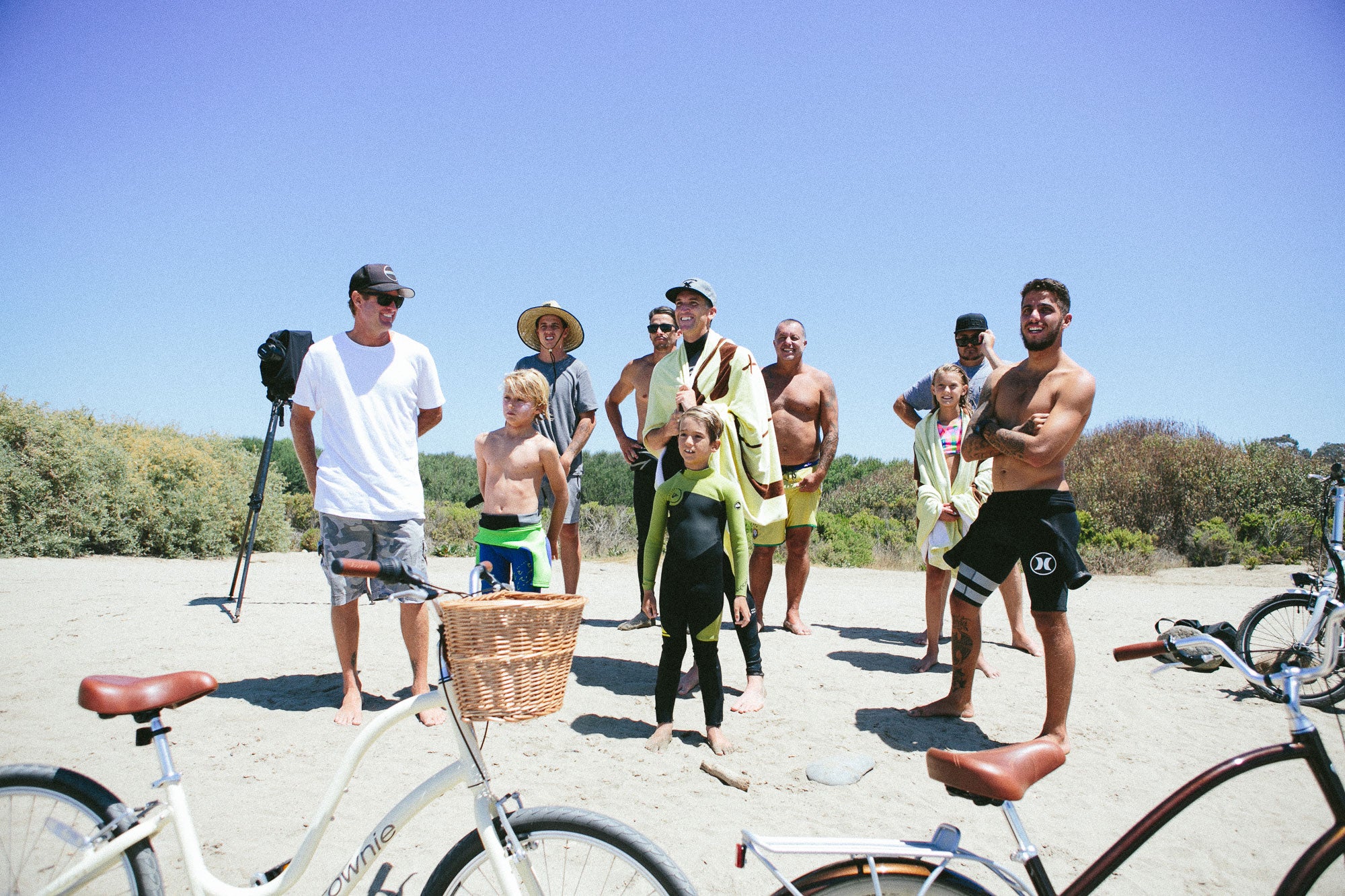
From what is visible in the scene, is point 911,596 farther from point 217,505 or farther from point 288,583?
point 217,505

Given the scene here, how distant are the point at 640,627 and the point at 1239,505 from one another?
1283 cm

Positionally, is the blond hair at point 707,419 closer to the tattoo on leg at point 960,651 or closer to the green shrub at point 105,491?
the tattoo on leg at point 960,651

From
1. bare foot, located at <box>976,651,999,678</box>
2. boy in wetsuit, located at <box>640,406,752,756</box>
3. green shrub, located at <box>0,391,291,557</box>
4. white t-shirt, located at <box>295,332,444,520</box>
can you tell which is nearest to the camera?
boy in wetsuit, located at <box>640,406,752,756</box>

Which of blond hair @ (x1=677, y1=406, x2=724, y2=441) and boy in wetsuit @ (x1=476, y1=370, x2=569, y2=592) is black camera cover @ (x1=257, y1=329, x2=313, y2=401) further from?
blond hair @ (x1=677, y1=406, x2=724, y2=441)

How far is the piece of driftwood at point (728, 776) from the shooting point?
12.3ft

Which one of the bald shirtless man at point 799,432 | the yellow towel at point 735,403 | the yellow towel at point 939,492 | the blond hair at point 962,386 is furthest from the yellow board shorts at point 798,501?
the yellow towel at point 735,403

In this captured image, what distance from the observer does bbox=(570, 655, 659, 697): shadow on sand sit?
534 centimetres

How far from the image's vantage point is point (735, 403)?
4.83m

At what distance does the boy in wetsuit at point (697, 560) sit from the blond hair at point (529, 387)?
1095 millimetres

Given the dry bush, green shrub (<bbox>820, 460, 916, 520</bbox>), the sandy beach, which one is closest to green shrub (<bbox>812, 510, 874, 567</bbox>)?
green shrub (<bbox>820, 460, 916, 520</bbox>)

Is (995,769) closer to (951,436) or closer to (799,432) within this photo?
(951,436)

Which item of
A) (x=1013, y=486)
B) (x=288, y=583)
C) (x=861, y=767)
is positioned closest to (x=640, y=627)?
(x=861, y=767)

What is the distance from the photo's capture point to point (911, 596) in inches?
378

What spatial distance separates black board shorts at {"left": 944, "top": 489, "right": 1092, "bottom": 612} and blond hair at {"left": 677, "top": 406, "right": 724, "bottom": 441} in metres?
1.45
